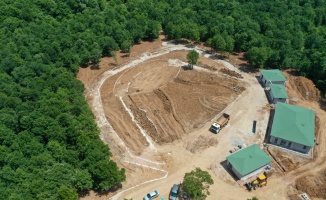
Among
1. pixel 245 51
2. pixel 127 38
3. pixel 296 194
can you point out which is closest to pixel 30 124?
pixel 127 38

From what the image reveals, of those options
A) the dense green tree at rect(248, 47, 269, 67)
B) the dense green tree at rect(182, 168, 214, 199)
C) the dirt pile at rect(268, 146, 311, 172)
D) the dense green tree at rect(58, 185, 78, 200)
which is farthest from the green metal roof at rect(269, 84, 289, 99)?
the dense green tree at rect(58, 185, 78, 200)

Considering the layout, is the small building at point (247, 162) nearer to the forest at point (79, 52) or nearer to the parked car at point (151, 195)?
the parked car at point (151, 195)

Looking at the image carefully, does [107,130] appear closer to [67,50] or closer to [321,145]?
[67,50]

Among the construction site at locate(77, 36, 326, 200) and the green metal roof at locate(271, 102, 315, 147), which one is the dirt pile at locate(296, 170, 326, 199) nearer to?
the construction site at locate(77, 36, 326, 200)

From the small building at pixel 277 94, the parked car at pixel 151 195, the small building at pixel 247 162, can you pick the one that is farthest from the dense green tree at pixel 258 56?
the parked car at pixel 151 195

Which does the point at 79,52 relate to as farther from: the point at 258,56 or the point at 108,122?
the point at 258,56
